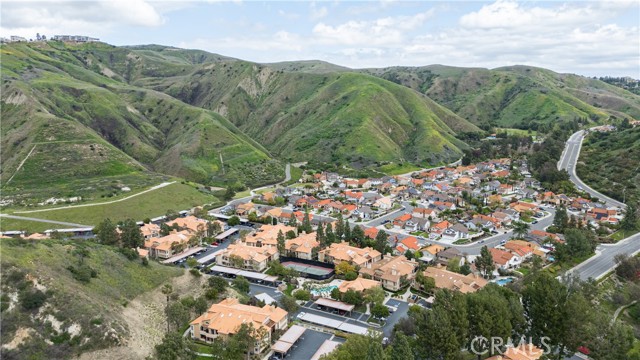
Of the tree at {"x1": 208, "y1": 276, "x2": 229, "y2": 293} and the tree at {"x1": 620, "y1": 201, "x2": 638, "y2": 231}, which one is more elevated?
the tree at {"x1": 208, "y1": 276, "x2": 229, "y2": 293}

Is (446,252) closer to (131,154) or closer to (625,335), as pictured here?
(625,335)

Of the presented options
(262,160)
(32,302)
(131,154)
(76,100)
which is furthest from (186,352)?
(76,100)

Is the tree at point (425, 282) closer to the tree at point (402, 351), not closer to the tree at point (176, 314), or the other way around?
the tree at point (402, 351)

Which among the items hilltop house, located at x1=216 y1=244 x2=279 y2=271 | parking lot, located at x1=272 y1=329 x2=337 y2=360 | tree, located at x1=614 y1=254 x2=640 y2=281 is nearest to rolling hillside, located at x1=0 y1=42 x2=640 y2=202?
hilltop house, located at x1=216 y1=244 x2=279 y2=271

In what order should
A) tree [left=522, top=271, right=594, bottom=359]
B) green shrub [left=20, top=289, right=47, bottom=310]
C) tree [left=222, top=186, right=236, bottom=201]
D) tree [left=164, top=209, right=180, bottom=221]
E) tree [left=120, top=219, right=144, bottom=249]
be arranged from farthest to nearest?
tree [left=222, top=186, right=236, bottom=201], tree [left=164, top=209, right=180, bottom=221], tree [left=120, top=219, right=144, bottom=249], tree [left=522, top=271, right=594, bottom=359], green shrub [left=20, top=289, right=47, bottom=310]

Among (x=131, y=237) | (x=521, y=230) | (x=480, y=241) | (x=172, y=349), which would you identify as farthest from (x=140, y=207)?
(x=521, y=230)

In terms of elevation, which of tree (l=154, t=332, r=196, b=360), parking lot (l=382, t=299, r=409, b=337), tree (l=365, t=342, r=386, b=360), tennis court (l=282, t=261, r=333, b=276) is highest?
tree (l=365, t=342, r=386, b=360)

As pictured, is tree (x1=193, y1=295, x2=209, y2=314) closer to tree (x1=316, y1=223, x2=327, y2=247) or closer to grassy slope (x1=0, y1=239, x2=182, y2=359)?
grassy slope (x1=0, y1=239, x2=182, y2=359)
